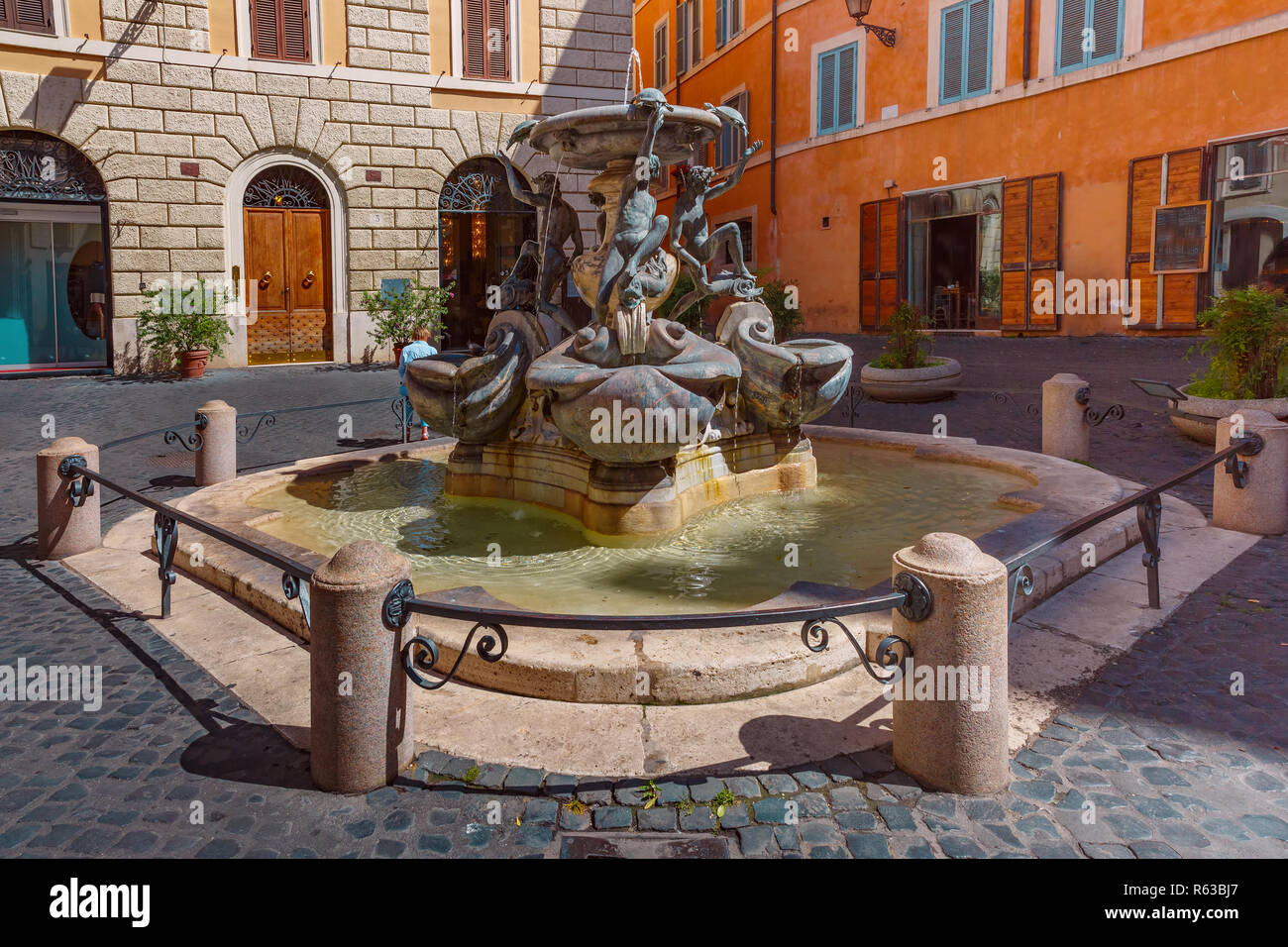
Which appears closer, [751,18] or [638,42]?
[751,18]

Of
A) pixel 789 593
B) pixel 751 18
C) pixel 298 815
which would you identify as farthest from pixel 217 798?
pixel 751 18

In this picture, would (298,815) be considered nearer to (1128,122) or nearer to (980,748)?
(980,748)

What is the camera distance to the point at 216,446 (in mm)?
7980

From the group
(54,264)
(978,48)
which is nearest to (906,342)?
(978,48)

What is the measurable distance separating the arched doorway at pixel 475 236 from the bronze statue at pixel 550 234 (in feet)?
38.7

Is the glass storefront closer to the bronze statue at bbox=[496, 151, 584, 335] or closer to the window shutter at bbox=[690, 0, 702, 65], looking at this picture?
the bronze statue at bbox=[496, 151, 584, 335]

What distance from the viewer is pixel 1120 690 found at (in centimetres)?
373

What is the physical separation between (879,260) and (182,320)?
13090 mm

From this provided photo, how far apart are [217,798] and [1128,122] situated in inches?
643

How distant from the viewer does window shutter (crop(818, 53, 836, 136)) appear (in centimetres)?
2167

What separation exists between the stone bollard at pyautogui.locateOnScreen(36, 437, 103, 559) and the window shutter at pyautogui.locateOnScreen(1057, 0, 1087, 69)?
52.6 ft

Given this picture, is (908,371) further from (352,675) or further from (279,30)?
(279,30)

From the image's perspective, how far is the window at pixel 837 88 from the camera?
21.1 metres

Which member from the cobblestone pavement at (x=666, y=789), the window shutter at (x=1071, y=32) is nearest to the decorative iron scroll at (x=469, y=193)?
the window shutter at (x=1071, y=32)
